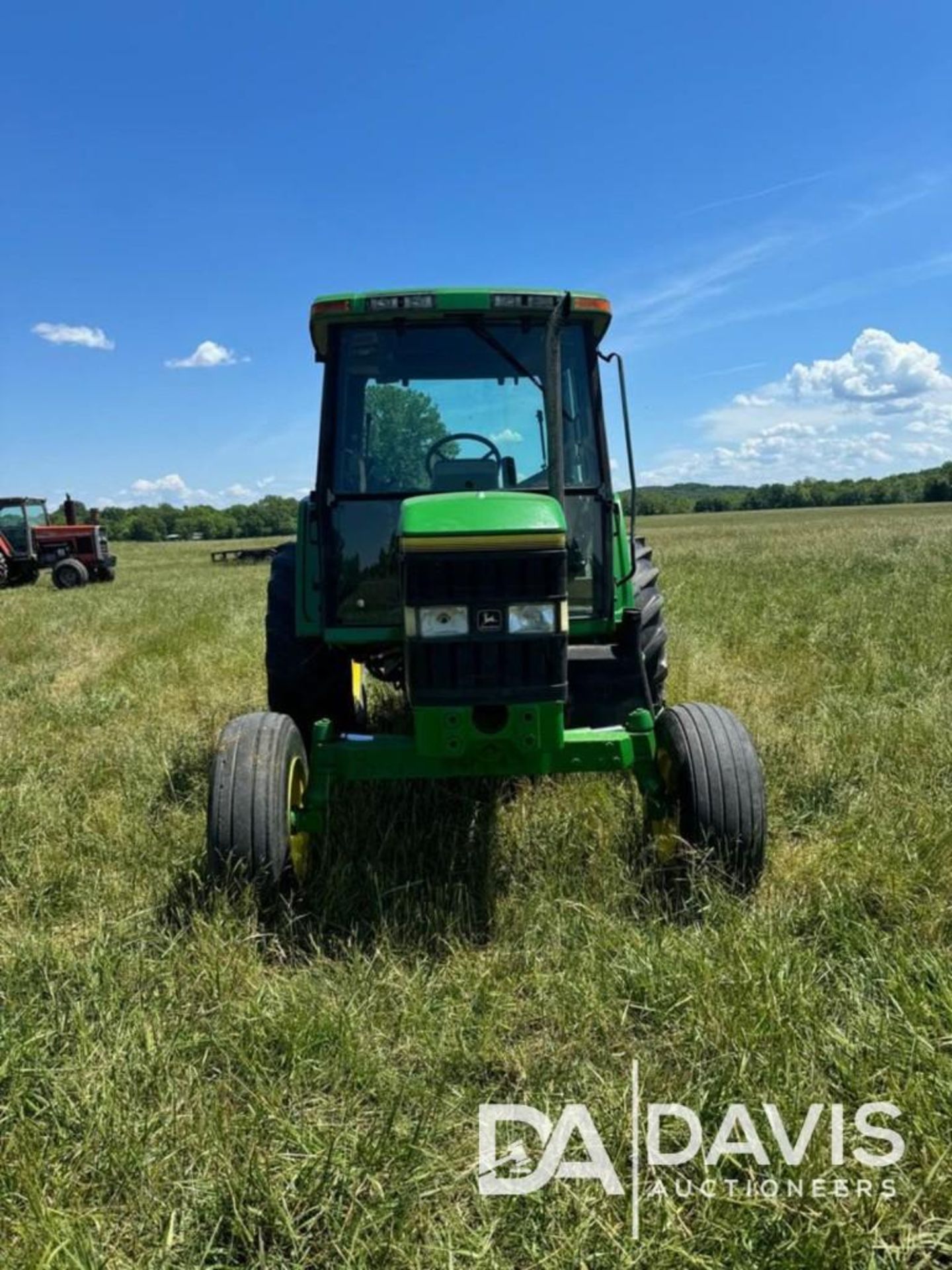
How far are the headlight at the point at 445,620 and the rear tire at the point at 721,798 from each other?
1011mm

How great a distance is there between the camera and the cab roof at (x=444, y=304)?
3.64 metres

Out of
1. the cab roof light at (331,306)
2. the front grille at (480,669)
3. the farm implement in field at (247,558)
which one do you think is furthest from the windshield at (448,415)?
the farm implement in field at (247,558)

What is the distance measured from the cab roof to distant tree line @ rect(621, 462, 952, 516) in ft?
264

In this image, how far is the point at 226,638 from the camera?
9867mm

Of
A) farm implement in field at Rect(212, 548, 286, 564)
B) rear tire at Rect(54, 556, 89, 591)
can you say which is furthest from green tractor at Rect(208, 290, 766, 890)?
farm implement in field at Rect(212, 548, 286, 564)

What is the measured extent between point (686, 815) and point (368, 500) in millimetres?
1947

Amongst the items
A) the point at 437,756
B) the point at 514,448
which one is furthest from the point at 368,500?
the point at 437,756

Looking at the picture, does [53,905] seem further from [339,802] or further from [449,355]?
[449,355]

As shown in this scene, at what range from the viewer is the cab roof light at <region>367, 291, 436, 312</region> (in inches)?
144

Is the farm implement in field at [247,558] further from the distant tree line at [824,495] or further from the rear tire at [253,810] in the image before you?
the distant tree line at [824,495]

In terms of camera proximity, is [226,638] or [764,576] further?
[764,576]

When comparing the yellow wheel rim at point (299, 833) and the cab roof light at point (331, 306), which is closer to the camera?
the yellow wheel rim at point (299, 833)

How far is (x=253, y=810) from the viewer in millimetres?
3162

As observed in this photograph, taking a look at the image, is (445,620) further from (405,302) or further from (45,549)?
(45,549)
